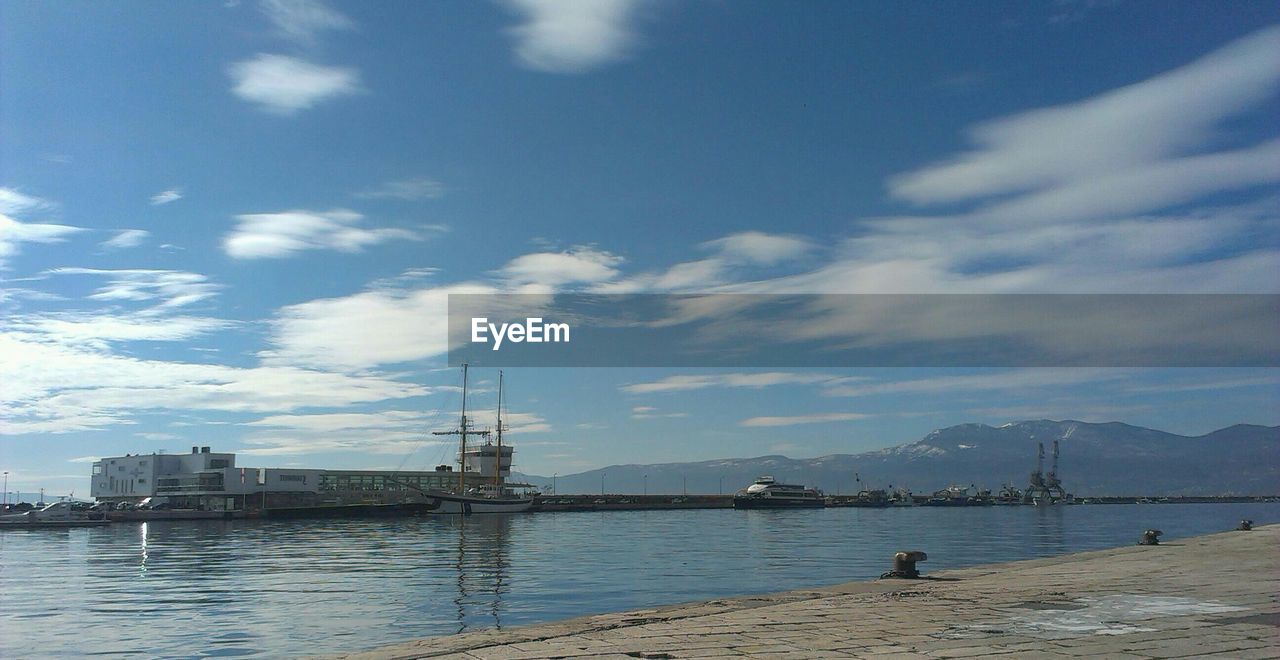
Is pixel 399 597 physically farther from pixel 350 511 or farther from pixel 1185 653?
pixel 350 511

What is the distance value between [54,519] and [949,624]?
11624cm

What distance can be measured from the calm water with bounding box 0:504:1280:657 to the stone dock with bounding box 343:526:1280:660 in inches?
281

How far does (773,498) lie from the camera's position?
179 m

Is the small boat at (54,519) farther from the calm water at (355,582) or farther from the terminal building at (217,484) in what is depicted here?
the calm water at (355,582)

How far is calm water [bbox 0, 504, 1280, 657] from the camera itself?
22141 mm

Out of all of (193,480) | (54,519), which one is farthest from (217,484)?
(54,519)

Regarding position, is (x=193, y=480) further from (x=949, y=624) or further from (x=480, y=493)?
(x=949, y=624)

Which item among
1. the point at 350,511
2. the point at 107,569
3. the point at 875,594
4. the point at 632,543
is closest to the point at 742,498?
the point at 350,511

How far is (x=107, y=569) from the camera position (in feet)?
149

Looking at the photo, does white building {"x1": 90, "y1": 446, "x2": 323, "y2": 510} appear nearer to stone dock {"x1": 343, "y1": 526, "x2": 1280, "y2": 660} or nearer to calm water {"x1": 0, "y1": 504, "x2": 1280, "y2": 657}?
calm water {"x1": 0, "y1": 504, "x2": 1280, "y2": 657}

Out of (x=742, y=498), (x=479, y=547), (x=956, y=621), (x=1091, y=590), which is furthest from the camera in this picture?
(x=742, y=498)

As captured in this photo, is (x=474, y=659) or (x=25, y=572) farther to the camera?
(x=25, y=572)

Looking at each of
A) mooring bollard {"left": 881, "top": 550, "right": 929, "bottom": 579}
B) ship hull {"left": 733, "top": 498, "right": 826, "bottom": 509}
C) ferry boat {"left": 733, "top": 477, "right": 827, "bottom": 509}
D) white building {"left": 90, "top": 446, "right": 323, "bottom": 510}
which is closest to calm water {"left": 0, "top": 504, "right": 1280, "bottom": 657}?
mooring bollard {"left": 881, "top": 550, "right": 929, "bottom": 579}

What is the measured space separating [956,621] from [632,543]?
171 ft
